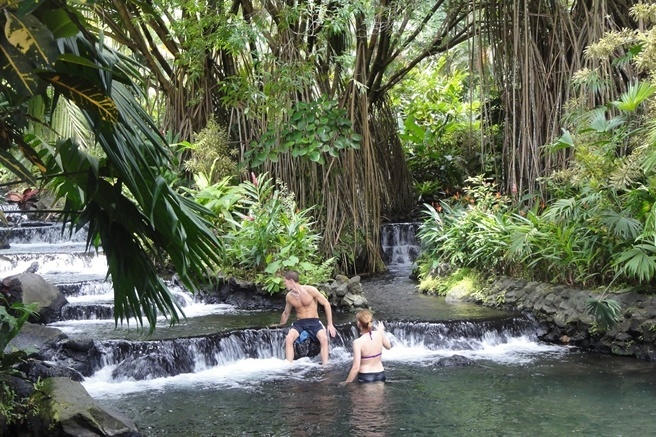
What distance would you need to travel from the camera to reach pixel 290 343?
9641 mm

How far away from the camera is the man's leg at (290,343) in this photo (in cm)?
964

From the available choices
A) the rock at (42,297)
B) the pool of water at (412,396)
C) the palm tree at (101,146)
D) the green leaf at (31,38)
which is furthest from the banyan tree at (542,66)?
the green leaf at (31,38)

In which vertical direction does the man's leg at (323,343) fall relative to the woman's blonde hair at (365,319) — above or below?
below

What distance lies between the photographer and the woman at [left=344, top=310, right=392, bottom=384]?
336 inches

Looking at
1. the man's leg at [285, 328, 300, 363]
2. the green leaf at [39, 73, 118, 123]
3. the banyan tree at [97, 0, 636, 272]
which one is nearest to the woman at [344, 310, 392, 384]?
the man's leg at [285, 328, 300, 363]

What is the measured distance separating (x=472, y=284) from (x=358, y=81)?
3.84 m

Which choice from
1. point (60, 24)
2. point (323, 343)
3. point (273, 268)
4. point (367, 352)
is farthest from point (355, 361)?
point (60, 24)

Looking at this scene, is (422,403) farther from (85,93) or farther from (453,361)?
(85,93)

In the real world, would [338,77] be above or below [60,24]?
above

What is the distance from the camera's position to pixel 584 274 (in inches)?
427

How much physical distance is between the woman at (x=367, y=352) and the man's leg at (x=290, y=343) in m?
1.14

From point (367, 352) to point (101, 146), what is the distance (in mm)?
5055

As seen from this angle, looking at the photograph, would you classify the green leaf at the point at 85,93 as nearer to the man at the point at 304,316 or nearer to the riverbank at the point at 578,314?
the man at the point at 304,316

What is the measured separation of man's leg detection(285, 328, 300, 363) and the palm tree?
4743mm
